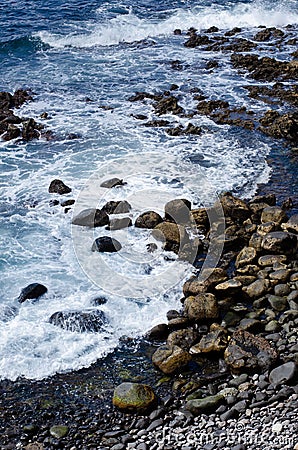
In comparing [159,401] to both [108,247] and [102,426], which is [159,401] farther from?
[108,247]

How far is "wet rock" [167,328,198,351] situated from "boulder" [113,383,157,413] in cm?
120

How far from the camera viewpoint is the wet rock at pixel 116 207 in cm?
1411

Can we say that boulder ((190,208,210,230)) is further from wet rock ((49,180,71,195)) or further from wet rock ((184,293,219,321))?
wet rock ((49,180,71,195))

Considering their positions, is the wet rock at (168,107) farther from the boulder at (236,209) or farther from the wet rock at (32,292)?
the wet rock at (32,292)

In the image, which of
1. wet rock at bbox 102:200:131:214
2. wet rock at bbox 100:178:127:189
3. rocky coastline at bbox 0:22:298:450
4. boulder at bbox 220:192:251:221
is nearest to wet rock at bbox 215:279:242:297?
rocky coastline at bbox 0:22:298:450

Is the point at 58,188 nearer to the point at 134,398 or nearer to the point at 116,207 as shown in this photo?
the point at 116,207

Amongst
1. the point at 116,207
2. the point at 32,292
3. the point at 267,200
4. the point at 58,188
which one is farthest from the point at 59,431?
the point at 58,188

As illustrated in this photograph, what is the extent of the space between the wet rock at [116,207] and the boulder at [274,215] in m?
3.42

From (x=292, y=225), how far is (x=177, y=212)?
105 inches

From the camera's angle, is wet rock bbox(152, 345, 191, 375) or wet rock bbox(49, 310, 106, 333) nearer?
wet rock bbox(152, 345, 191, 375)

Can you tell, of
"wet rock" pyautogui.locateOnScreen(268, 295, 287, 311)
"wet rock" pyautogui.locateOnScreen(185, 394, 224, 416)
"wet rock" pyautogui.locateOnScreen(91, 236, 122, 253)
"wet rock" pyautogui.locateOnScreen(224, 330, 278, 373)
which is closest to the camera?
"wet rock" pyautogui.locateOnScreen(185, 394, 224, 416)

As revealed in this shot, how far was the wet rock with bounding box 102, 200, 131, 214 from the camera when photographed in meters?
14.1

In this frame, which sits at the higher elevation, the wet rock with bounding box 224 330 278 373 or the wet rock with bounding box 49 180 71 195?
the wet rock with bounding box 224 330 278 373

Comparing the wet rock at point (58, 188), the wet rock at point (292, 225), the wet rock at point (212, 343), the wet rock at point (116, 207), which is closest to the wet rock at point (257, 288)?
the wet rock at point (212, 343)
